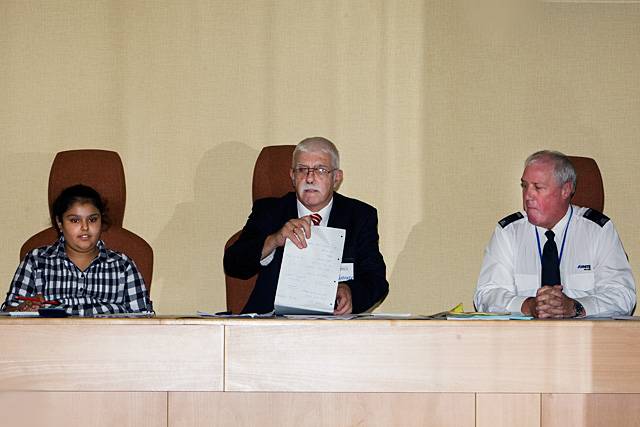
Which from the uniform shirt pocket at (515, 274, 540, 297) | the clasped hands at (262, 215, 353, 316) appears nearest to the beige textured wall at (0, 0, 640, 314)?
the uniform shirt pocket at (515, 274, 540, 297)

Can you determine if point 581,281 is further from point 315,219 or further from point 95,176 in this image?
point 95,176

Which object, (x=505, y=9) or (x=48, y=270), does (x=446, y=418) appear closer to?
(x=48, y=270)

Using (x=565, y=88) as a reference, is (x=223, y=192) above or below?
below

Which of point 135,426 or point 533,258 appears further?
point 533,258

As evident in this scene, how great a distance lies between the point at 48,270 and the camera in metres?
3.53

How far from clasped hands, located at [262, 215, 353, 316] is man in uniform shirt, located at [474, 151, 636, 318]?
0.53 metres

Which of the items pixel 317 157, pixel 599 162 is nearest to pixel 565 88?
pixel 599 162

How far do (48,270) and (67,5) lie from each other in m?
1.45

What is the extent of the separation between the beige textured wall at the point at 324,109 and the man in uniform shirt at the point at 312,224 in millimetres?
755

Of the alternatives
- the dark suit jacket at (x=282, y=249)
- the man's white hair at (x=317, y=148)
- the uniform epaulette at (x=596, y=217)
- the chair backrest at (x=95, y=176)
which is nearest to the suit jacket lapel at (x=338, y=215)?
the dark suit jacket at (x=282, y=249)

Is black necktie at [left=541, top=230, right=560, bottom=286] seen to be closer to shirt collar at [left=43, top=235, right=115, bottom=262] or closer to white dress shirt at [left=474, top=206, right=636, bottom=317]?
white dress shirt at [left=474, top=206, right=636, bottom=317]

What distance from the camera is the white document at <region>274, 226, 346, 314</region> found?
298cm

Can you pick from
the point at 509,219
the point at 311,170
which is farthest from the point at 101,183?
the point at 509,219

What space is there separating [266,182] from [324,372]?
60.2 inches
